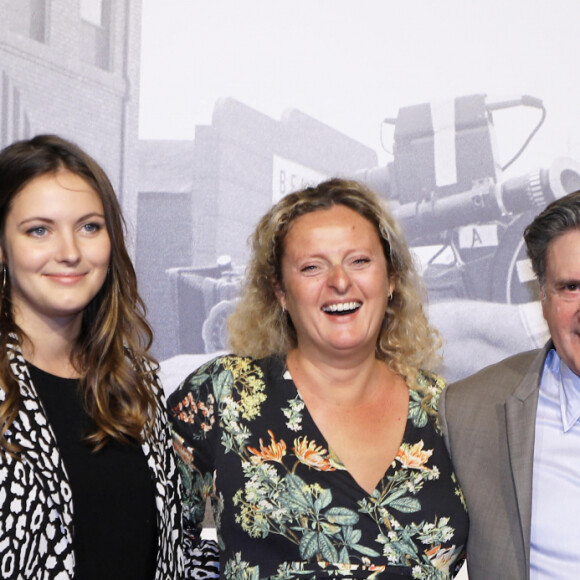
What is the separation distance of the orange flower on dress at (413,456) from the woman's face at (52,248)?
809 millimetres

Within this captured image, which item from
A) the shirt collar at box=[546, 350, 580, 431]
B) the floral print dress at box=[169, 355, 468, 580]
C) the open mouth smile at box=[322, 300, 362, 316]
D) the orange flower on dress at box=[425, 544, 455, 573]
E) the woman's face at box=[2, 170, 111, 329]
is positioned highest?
the woman's face at box=[2, 170, 111, 329]

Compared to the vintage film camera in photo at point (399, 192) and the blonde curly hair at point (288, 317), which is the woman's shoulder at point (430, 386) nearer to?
the blonde curly hair at point (288, 317)

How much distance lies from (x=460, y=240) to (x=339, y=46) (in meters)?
0.86

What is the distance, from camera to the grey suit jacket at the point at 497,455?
5.81ft

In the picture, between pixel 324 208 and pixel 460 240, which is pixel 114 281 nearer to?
Answer: pixel 324 208

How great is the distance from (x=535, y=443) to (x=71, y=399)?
106cm

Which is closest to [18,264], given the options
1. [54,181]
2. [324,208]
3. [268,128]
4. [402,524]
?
[54,181]

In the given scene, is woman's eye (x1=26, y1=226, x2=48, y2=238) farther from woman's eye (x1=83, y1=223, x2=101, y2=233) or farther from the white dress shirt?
the white dress shirt

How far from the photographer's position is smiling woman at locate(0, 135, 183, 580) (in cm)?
150

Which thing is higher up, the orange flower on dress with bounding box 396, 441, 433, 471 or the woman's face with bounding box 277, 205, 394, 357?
the woman's face with bounding box 277, 205, 394, 357

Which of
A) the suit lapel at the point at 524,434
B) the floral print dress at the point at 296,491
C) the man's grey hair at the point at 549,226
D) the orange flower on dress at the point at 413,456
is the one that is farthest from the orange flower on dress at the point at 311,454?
the man's grey hair at the point at 549,226

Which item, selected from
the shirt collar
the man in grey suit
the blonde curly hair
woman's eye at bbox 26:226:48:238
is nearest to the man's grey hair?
the man in grey suit

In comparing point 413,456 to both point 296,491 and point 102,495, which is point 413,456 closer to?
point 296,491

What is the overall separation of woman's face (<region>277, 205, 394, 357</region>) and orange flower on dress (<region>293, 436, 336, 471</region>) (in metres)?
0.24
